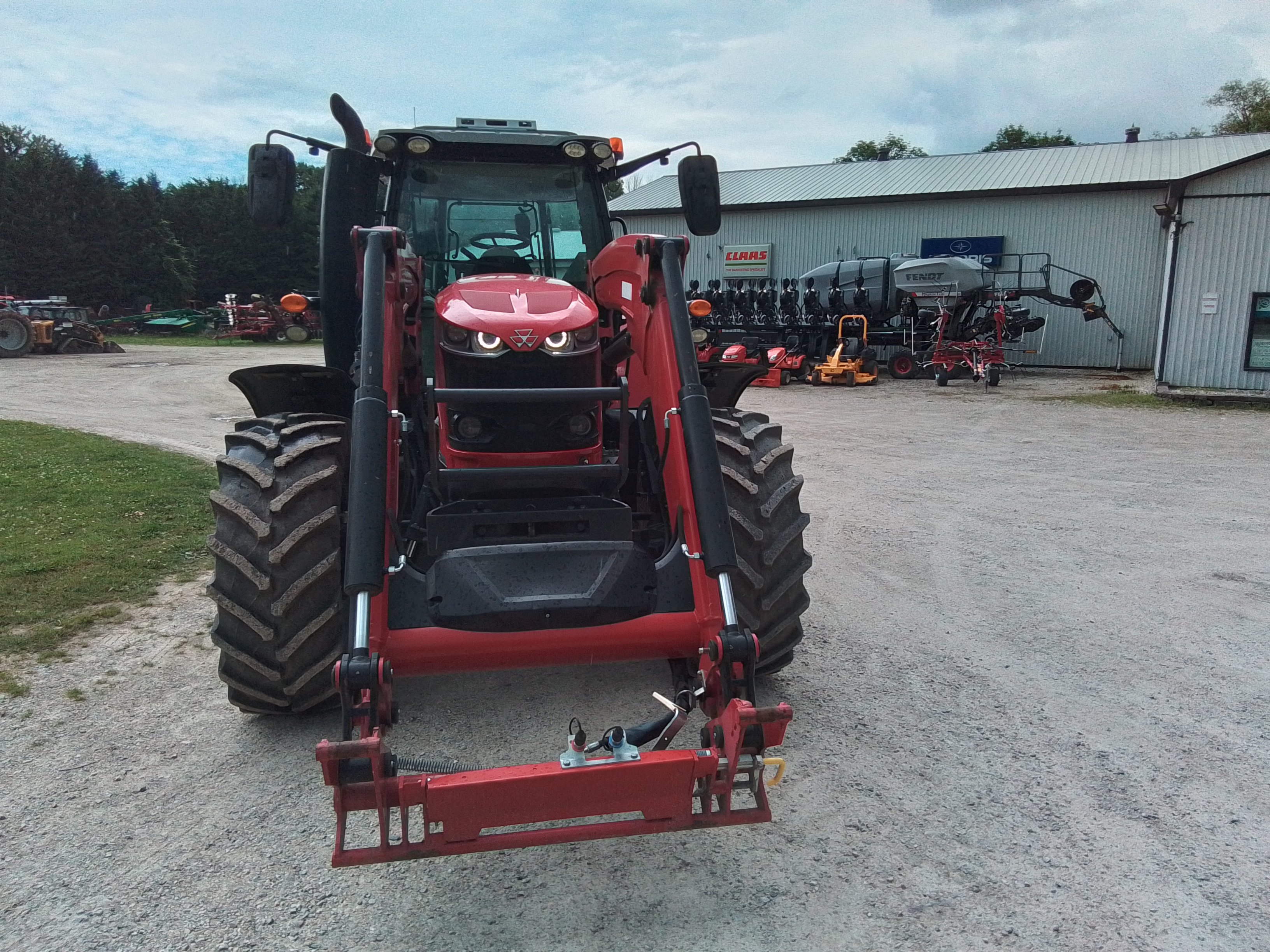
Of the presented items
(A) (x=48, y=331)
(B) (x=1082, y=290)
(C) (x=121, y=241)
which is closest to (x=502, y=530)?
(B) (x=1082, y=290)

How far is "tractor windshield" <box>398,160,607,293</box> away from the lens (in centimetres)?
461

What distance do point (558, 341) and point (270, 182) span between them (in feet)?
5.03

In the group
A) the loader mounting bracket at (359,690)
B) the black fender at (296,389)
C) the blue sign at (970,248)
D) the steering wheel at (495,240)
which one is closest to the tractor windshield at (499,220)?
the steering wheel at (495,240)

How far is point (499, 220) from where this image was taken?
4.70 meters

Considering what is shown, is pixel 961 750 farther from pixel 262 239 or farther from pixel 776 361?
pixel 262 239

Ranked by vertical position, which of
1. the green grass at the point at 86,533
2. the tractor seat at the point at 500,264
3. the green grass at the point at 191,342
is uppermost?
the tractor seat at the point at 500,264

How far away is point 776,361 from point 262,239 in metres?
44.8

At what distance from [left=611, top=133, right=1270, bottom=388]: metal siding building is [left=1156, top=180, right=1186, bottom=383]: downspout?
49mm

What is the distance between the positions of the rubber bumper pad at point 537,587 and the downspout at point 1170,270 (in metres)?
17.4

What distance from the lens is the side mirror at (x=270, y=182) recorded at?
3820 millimetres

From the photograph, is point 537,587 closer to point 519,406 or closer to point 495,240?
point 519,406

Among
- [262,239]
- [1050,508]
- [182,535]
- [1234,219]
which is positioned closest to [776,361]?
[1234,219]

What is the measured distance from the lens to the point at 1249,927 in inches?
98.5

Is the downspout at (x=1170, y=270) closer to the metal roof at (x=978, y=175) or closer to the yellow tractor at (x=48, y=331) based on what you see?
the metal roof at (x=978, y=175)
